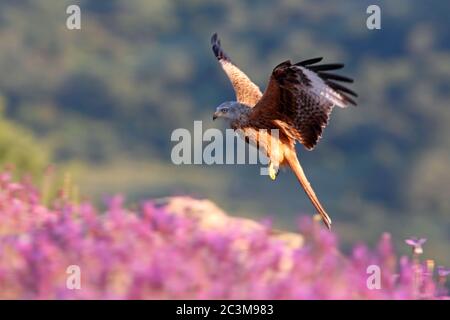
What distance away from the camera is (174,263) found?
10.5 ft

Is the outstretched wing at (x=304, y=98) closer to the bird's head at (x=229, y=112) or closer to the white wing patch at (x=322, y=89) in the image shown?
the white wing patch at (x=322, y=89)

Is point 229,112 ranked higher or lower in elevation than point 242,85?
lower

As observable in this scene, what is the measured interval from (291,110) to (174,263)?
4617 millimetres

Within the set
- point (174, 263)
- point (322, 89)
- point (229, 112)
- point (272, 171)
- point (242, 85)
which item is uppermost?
point (242, 85)

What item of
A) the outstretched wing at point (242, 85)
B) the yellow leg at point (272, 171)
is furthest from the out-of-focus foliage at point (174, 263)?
the outstretched wing at point (242, 85)

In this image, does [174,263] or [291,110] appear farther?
[291,110]

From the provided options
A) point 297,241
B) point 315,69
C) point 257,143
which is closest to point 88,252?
point 297,241

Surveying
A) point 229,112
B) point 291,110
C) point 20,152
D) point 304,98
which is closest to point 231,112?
point 229,112

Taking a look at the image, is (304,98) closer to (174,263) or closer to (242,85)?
(242,85)

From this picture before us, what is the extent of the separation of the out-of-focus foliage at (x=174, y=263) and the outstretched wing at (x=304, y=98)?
124 inches

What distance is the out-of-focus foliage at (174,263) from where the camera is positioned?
3207 millimetres
